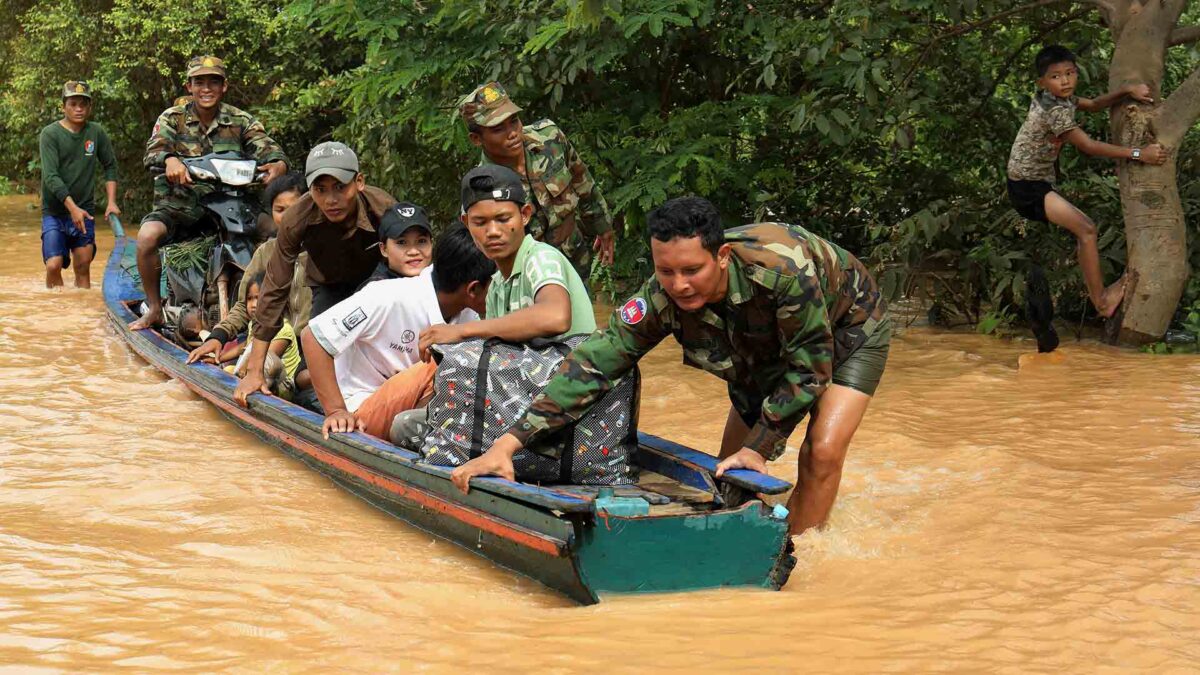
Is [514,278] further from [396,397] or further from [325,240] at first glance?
[325,240]

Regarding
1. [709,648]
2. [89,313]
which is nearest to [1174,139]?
[709,648]

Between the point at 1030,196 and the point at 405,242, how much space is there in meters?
3.99

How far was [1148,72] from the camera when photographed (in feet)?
24.5

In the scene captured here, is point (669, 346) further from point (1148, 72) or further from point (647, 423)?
point (1148, 72)

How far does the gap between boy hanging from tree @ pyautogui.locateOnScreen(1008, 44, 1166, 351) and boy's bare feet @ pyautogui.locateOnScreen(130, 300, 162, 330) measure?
5.51 meters

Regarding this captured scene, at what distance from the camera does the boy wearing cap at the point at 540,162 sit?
5.91m

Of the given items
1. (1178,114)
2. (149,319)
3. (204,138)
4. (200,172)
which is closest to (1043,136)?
(1178,114)

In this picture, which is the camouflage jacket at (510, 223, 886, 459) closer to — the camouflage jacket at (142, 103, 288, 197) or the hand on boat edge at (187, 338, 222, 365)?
the hand on boat edge at (187, 338, 222, 365)

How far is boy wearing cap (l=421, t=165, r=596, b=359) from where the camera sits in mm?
4418

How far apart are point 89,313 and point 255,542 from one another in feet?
21.1

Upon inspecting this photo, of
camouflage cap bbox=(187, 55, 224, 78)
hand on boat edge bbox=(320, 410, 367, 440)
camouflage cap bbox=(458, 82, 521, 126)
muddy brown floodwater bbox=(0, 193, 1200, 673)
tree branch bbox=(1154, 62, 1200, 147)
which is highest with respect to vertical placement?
camouflage cap bbox=(187, 55, 224, 78)

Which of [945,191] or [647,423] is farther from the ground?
[945,191]

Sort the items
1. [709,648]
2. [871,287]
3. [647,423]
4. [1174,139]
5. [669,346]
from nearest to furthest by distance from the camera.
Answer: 1. [709,648]
2. [871,287]
3. [647,423]
4. [1174,139]
5. [669,346]

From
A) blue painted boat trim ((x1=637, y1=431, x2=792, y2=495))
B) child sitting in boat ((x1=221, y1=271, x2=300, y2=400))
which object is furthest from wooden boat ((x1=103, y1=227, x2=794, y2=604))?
child sitting in boat ((x1=221, y1=271, x2=300, y2=400))
